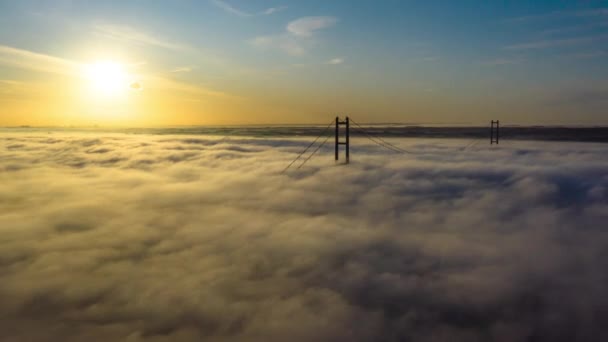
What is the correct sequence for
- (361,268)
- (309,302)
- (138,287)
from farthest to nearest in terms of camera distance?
(361,268) → (138,287) → (309,302)

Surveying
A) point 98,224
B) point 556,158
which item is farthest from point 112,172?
point 556,158

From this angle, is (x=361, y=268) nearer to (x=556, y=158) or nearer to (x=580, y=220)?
(x=580, y=220)

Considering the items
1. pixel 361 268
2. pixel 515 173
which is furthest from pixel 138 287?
pixel 515 173

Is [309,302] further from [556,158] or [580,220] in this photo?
[556,158]

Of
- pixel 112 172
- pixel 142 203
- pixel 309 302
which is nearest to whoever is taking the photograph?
pixel 309 302

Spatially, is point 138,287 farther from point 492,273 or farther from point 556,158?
point 556,158

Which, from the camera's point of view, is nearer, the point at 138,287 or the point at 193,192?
the point at 138,287

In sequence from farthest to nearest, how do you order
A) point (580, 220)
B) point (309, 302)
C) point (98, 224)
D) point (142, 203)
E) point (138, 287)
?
1. point (142, 203)
2. point (98, 224)
3. point (580, 220)
4. point (138, 287)
5. point (309, 302)

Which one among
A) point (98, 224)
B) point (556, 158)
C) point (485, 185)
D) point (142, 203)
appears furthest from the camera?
point (556, 158)

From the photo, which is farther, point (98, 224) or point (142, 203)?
point (142, 203)
